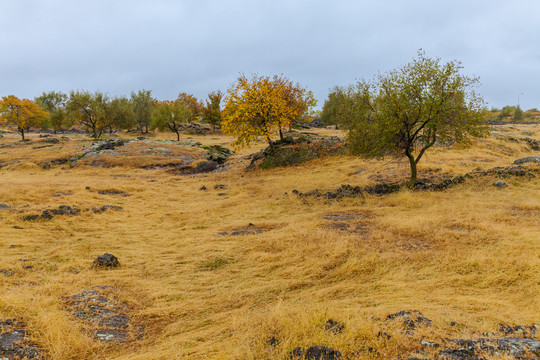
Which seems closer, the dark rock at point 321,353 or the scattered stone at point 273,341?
the dark rock at point 321,353

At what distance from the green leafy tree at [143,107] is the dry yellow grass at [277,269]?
5504 centimetres

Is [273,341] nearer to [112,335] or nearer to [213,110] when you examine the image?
[112,335]

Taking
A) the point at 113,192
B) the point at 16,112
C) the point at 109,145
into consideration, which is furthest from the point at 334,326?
the point at 16,112

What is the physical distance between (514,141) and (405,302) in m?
32.8

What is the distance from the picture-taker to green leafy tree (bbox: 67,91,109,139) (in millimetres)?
45000

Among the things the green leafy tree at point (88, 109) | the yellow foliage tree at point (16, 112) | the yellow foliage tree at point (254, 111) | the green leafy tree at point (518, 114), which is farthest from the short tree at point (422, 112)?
the green leafy tree at point (518, 114)

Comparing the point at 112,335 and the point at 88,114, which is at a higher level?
the point at 88,114

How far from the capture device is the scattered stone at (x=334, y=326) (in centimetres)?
Answer: 397

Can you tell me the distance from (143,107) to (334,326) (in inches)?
2838

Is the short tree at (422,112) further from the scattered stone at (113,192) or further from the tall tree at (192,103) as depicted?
the tall tree at (192,103)

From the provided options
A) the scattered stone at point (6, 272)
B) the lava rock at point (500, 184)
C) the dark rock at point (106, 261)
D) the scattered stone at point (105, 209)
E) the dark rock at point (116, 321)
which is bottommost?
the dark rock at point (116, 321)

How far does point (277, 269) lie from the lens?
7285mm

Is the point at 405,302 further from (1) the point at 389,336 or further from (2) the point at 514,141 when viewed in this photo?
(2) the point at 514,141

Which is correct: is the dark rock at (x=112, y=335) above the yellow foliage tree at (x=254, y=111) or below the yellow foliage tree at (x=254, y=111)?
below
